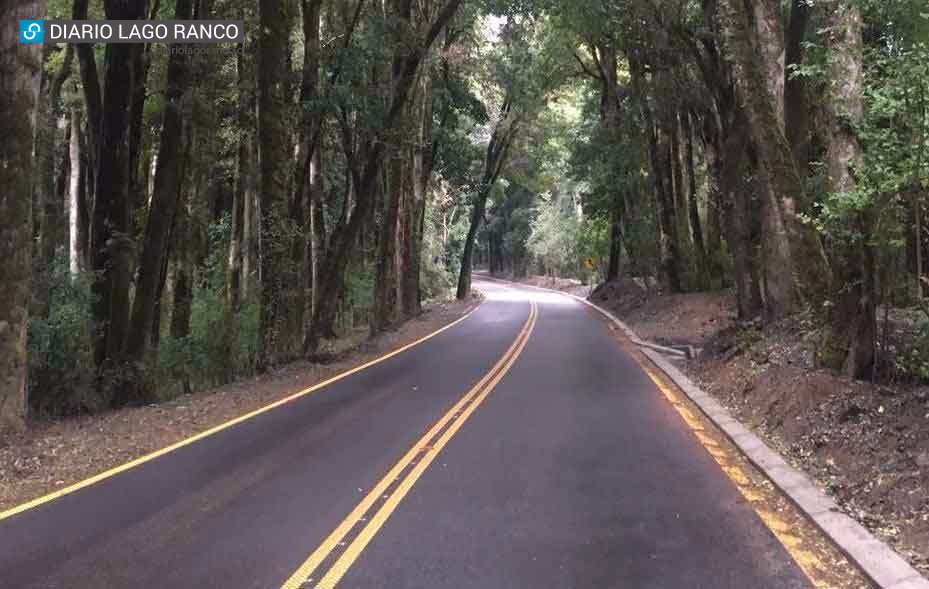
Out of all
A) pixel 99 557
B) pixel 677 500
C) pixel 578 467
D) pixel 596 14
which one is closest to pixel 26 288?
pixel 99 557

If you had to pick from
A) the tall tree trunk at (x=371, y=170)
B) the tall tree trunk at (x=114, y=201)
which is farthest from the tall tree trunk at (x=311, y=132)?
the tall tree trunk at (x=114, y=201)

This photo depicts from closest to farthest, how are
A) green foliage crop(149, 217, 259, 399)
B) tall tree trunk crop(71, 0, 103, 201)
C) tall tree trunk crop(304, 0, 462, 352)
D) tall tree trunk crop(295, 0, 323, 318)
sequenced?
tall tree trunk crop(71, 0, 103, 201) < green foliage crop(149, 217, 259, 399) < tall tree trunk crop(295, 0, 323, 318) < tall tree trunk crop(304, 0, 462, 352)

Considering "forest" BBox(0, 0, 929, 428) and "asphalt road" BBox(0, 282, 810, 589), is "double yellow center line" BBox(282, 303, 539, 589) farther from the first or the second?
"forest" BBox(0, 0, 929, 428)

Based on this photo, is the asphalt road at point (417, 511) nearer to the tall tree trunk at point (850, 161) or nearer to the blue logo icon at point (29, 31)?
the tall tree trunk at point (850, 161)

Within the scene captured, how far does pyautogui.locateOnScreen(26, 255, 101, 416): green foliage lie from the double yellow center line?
6.33 meters

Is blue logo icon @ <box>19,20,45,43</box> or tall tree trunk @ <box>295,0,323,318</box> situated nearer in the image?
blue logo icon @ <box>19,20,45,43</box>

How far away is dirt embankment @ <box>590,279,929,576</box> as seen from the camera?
6457 millimetres

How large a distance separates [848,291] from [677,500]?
3.67 m

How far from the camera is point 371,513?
6953 millimetres

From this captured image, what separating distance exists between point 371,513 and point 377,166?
14.9m

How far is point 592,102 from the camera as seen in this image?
39.4m

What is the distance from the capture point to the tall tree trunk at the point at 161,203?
15.4 metres

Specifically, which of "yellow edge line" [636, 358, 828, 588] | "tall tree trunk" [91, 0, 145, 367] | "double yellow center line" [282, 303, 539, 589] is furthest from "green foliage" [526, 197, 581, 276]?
"double yellow center line" [282, 303, 539, 589]

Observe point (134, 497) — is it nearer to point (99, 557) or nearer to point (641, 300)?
point (99, 557)
